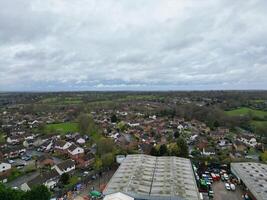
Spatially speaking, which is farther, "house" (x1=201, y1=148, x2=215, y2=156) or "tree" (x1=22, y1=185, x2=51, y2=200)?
"house" (x1=201, y1=148, x2=215, y2=156)

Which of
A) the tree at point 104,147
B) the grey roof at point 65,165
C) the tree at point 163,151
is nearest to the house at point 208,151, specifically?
the tree at point 163,151

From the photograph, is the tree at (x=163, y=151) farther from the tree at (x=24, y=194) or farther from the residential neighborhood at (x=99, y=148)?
the tree at (x=24, y=194)

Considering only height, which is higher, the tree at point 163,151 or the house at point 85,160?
the tree at point 163,151

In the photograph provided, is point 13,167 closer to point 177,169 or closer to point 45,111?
point 177,169

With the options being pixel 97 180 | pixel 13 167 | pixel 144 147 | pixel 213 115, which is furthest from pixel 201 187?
pixel 213 115

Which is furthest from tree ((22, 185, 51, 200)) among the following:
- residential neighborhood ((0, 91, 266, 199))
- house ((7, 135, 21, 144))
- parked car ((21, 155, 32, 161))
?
house ((7, 135, 21, 144))

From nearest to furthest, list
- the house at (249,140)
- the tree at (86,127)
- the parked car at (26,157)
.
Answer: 1. the parked car at (26,157)
2. the house at (249,140)
3. the tree at (86,127)

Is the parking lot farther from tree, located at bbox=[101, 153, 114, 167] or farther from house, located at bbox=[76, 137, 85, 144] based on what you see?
house, located at bbox=[76, 137, 85, 144]
